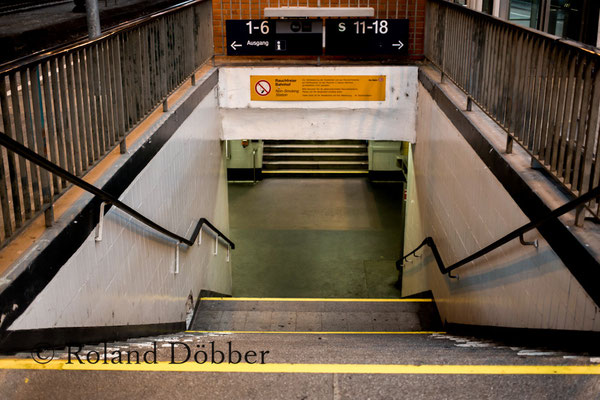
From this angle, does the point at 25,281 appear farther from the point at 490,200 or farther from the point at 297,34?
the point at 297,34

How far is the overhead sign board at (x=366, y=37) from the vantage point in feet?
26.0

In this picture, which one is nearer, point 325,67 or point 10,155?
point 10,155

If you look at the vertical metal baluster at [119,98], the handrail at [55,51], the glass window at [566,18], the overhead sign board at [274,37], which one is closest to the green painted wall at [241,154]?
the overhead sign board at [274,37]

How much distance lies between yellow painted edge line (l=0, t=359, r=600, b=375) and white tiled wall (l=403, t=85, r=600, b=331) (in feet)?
1.05

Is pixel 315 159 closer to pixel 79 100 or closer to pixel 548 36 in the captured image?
pixel 548 36

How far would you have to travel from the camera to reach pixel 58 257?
263cm

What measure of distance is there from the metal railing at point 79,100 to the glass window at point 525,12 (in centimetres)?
385

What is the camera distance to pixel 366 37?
799 cm

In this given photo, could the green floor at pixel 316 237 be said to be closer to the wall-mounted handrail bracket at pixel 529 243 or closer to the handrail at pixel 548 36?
the handrail at pixel 548 36

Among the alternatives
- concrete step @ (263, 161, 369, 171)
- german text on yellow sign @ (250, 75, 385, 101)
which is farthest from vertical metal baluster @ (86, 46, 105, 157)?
concrete step @ (263, 161, 369, 171)

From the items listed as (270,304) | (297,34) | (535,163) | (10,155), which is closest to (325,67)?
(297,34)

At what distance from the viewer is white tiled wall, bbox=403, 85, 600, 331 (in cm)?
301

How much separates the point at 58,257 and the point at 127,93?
1.68m

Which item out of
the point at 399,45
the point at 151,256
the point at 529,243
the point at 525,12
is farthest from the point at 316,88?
the point at 529,243
